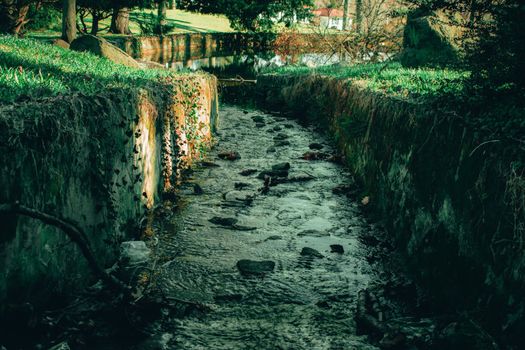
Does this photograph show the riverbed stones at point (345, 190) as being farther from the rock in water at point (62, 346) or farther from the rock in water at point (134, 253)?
the rock in water at point (62, 346)

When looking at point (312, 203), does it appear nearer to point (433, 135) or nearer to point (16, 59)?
point (433, 135)

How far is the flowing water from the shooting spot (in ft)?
14.7

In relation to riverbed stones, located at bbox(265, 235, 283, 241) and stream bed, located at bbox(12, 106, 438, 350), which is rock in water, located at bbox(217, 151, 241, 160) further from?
riverbed stones, located at bbox(265, 235, 283, 241)

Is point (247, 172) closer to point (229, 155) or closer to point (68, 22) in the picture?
point (229, 155)

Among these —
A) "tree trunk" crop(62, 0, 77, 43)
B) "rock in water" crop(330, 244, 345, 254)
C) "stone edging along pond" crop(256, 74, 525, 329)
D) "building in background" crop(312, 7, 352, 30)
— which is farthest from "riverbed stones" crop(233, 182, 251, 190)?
"building in background" crop(312, 7, 352, 30)

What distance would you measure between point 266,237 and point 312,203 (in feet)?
5.38

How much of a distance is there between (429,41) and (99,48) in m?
8.17

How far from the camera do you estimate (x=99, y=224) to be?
5039mm

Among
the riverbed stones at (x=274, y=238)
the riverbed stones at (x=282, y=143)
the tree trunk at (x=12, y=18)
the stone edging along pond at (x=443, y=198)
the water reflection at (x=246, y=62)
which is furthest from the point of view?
the water reflection at (x=246, y=62)

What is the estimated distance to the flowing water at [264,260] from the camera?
14.7ft

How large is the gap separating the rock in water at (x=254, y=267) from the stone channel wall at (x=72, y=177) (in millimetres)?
1250

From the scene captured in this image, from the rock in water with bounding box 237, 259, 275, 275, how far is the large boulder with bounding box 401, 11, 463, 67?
967 cm

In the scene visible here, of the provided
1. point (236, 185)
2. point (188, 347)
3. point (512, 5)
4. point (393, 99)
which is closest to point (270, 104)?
point (236, 185)

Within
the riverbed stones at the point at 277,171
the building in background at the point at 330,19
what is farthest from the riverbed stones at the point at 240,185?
the building in background at the point at 330,19
